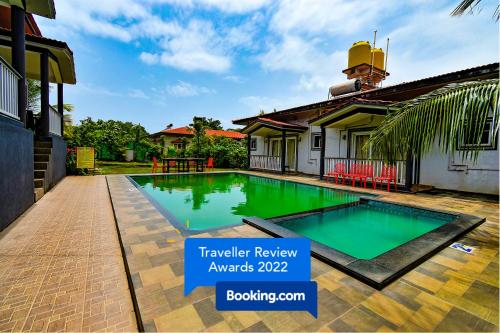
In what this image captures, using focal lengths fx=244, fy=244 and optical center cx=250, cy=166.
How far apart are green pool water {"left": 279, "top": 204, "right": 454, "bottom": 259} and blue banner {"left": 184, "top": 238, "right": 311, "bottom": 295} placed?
7.05 ft

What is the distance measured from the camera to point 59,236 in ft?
13.6

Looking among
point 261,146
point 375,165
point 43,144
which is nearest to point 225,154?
point 261,146

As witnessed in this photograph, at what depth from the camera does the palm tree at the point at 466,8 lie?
3.81 m

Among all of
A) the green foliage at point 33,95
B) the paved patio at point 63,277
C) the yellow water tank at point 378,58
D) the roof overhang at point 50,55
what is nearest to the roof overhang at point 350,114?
the paved patio at point 63,277

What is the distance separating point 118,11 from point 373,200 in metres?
11.8

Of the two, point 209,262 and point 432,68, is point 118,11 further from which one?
point 432,68

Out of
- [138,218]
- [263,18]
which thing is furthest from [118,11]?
[138,218]

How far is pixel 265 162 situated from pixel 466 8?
13568 mm

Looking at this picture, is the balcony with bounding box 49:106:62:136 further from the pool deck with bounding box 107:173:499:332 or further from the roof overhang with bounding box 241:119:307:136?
the roof overhang with bounding box 241:119:307:136

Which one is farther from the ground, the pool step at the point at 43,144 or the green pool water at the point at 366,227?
the pool step at the point at 43,144

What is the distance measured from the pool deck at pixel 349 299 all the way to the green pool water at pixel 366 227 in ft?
3.55

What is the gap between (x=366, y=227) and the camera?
17.9 feet

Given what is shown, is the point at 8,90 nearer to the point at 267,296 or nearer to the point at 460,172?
the point at 267,296

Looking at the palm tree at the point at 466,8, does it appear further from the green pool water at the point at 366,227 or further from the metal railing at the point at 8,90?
the metal railing at the point at 8,90
